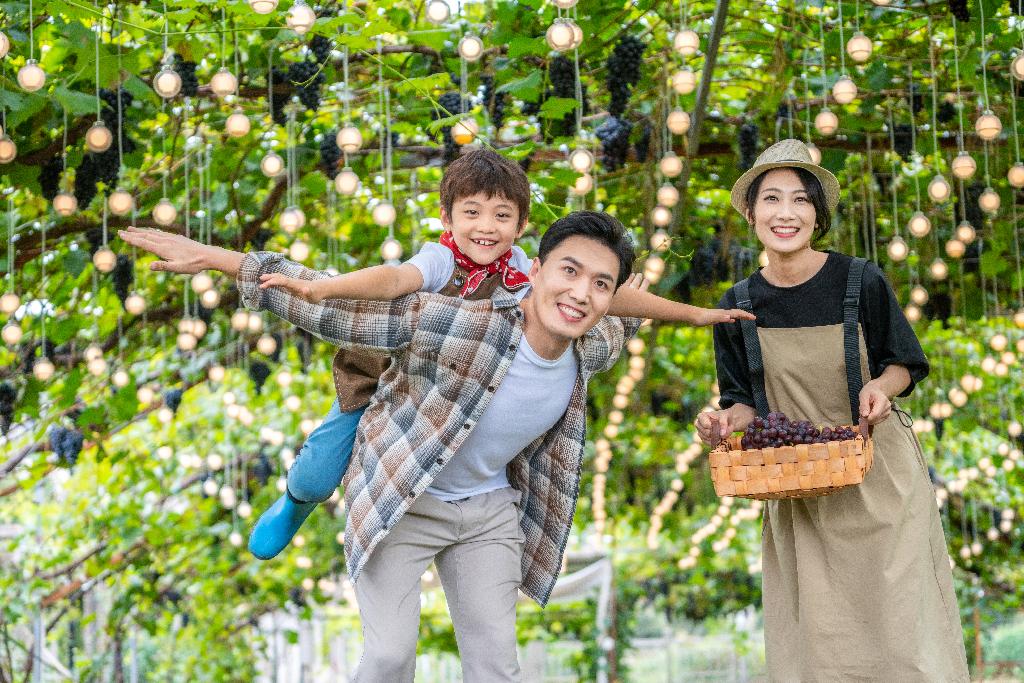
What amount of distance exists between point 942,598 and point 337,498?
365 inches

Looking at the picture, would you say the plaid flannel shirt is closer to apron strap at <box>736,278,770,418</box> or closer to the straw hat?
apron strap at <box>736,278,770,418</box>

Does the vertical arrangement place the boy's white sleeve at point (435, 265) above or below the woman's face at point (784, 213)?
below

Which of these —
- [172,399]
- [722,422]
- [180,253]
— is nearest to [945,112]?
[722,422]

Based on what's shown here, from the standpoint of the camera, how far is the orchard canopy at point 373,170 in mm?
4512

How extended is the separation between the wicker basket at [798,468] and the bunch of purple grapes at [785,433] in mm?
27

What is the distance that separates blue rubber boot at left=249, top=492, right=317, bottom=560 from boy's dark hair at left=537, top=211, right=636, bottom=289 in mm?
938

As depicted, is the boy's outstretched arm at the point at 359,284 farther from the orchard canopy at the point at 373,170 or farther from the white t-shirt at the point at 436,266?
the orchard canopy at the point at 373,170

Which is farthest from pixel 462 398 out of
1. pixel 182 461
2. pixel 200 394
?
pixel 200 394

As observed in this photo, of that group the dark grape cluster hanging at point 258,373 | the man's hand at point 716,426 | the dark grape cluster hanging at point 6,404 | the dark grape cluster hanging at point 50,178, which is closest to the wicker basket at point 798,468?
the man's hand at point 716,426

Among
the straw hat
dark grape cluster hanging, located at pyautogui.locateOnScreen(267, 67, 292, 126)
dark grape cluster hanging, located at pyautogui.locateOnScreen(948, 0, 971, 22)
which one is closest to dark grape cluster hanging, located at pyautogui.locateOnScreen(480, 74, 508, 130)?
dark grape cluster hanging, located at pyautogui.locateOnScreen(267, 67, 292, 126)

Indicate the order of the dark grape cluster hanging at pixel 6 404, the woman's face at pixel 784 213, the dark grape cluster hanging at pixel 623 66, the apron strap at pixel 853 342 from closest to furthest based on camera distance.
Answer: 1. the apron strap at pixel 853 342
2. the woman's face at pixel 784 213
3. the dark grape cluster hanging at pixel 623 66
4. the dark grape cluster hanging at pixel 6 404

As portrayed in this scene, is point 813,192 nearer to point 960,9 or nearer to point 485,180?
point 485,180

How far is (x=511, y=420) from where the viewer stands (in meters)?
3.06

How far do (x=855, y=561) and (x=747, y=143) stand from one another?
9.25ft
